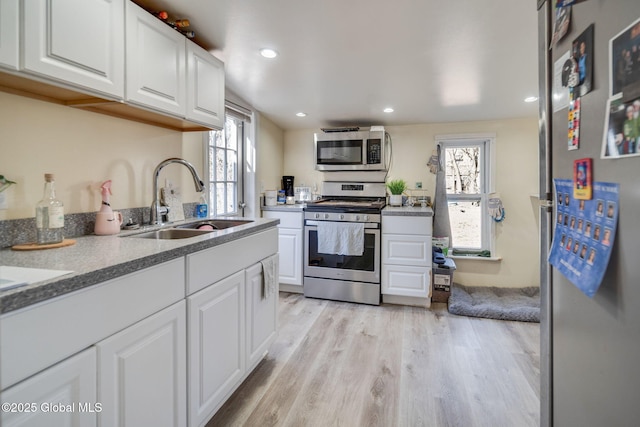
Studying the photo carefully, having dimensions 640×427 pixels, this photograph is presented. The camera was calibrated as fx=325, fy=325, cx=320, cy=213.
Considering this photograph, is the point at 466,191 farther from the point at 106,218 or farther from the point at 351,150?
the point at 106,218

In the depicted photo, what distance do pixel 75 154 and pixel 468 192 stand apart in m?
3.58

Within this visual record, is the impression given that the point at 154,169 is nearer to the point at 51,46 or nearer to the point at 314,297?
the point at 51,46

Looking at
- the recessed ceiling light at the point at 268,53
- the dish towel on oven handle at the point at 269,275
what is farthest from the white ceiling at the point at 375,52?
the dish towel on oven handle at the point at 269,275

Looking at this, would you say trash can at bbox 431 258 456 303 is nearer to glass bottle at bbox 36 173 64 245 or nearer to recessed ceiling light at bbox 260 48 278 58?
Result: recessed ceiling light at bbox 260 48 278 58

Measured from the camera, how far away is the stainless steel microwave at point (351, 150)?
138 inches

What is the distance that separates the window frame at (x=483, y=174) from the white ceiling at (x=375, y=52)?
14.1 inches

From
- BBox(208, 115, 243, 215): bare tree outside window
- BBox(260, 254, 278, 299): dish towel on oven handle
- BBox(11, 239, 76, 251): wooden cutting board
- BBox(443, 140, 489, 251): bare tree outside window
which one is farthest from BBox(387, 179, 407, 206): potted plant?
BBox(11, 239, 76, 251): wooden cutting board

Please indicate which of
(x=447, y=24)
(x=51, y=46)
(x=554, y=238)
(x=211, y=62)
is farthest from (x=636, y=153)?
(x=211, y=62)

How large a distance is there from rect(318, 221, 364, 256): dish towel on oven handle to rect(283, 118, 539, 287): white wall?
982 mm

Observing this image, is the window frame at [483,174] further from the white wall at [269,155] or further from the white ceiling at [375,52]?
the white wall at [269,155]

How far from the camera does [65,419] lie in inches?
33.3

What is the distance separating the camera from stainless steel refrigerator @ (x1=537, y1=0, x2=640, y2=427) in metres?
0.58

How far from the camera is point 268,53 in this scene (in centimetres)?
212

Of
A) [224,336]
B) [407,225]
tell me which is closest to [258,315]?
[224,336]
